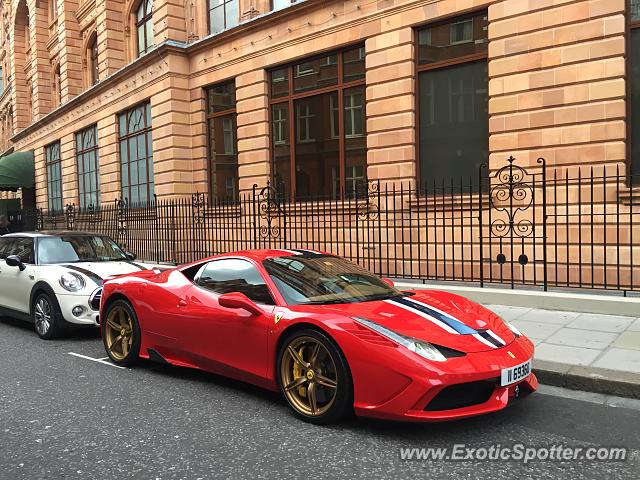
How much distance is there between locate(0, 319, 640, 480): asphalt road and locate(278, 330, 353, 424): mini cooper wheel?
5.2 inches

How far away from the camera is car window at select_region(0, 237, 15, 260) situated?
8.78m

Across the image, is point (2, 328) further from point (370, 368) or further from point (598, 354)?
point (598, 354)

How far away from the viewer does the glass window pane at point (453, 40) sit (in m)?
11.0

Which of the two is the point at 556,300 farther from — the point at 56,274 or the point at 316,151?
the point at 316,151

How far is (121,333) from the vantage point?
19.8 feet

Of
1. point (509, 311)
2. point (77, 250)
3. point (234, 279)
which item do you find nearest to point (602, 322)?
point (509, 311)

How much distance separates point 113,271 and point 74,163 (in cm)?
2022

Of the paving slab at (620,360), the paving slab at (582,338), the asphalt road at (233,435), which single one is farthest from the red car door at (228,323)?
the paving slab at (582,338)

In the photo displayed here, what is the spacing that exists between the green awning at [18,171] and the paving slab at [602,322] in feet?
104

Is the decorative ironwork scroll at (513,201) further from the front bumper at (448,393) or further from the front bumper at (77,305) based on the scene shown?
Result: the front bumper at (77,305)

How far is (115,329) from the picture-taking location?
6.14m

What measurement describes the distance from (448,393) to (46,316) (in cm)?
602

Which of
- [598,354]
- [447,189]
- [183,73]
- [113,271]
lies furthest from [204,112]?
[598,354]

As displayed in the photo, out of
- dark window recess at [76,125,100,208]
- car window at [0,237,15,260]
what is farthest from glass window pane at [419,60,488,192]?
dark window recess at [76,125,100,208]
